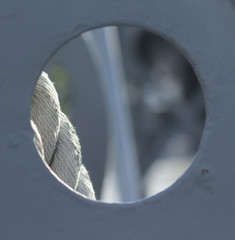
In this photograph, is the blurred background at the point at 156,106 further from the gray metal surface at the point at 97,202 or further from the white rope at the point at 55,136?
the gray metal surface at the point at 97,202

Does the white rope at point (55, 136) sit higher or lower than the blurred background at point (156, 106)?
lower

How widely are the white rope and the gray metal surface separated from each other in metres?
0.11

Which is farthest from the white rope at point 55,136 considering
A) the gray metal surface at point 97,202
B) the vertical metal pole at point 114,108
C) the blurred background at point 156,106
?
the blurred background at point 156,106

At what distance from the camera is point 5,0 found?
0.74 m

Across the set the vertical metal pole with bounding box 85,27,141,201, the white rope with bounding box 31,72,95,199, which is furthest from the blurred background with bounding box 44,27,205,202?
the white rope with bounding box 31,72,95,199

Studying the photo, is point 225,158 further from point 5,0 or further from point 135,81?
point 135,81

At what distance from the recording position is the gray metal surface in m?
0.74

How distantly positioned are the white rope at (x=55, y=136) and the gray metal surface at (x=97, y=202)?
0.11 meters

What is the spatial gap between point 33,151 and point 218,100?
0.18 metres

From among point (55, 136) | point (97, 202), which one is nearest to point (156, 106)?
point (55, 136)

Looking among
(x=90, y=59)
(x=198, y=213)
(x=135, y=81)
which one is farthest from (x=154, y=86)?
(x=198, y=213)

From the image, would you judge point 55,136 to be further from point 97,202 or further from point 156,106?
point 156,106

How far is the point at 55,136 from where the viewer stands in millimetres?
894

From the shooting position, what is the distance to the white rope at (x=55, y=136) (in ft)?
2.86
